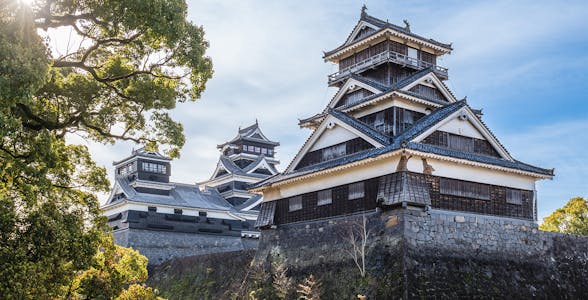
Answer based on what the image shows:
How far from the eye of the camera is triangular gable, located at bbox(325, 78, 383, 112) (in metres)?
26.1

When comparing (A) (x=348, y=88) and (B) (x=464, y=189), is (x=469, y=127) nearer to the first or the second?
(B) (x=464, y=189)

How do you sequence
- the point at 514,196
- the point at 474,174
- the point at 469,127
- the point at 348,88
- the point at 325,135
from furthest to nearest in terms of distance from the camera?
the point at 348,88, the point at 325,135, the point at 469,127, the point at 514,196, the point at 474,174

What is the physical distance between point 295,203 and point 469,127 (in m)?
7.83

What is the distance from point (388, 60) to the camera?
26.3 m

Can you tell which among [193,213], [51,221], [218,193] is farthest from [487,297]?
[218,193]

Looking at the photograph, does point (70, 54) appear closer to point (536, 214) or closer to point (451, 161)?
point (451, 161)

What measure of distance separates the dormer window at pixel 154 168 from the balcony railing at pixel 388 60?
23.2 meters

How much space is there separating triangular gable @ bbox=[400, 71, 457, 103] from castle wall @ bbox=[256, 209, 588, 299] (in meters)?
6.42

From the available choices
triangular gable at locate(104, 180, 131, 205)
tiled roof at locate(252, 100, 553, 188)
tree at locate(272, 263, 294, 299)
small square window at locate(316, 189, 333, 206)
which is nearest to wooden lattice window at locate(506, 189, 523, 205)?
tiled roof at locate(252, 100, 553, 188)

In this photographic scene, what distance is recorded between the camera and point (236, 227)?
4903 centimetres

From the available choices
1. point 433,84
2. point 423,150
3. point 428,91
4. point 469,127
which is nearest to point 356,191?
point 423,150

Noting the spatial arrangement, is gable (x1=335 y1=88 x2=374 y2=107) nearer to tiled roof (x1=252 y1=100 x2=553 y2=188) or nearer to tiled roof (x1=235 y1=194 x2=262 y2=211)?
tiled roof (x1=252 y1=100 x2=553 y2=188)

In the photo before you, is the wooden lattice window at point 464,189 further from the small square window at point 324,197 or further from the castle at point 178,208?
the castle at point 178,208

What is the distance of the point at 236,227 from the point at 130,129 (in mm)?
35877
